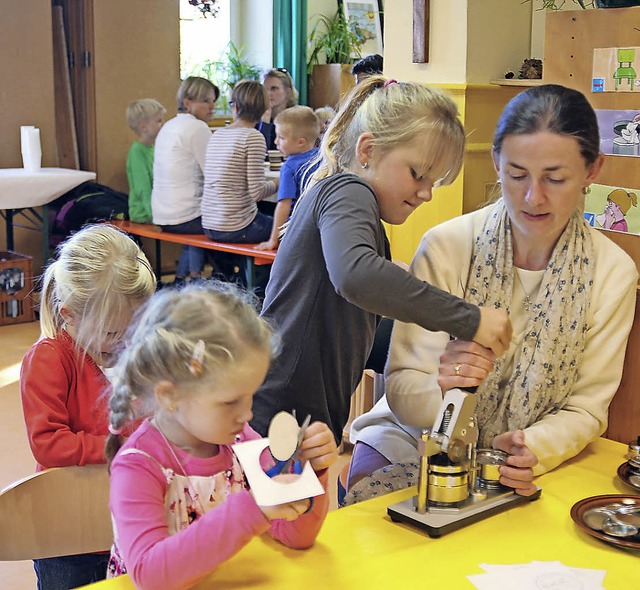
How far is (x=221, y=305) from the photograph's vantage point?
1236 mm

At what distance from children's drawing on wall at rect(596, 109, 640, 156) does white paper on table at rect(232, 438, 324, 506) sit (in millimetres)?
1578

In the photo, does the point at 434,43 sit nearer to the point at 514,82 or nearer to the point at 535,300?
the point at 514,82

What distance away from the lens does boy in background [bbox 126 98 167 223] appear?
594cm

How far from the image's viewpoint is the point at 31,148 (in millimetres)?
5875

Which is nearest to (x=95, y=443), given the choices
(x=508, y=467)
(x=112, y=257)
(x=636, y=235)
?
(x=112, y=257)

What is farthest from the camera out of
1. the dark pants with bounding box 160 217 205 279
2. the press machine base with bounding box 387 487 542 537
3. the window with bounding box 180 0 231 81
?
the window with bounding box 180 0 231 81

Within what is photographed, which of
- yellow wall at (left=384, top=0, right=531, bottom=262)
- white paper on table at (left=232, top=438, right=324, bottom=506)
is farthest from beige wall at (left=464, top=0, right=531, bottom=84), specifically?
white paper on table at (left=232, top=438, right=324, bottom=506)

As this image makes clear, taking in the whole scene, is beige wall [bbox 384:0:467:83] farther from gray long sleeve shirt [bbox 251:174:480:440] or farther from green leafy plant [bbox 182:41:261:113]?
green leafy plant [bbox 182:41:261:113]

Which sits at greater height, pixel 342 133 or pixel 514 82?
pixel 514 82

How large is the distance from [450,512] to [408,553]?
0.13 metres

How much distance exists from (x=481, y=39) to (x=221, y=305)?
3237 millimetres

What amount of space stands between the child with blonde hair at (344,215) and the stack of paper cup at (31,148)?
4.55 m

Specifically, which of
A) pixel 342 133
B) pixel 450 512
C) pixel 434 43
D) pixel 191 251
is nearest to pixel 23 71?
pixel 191 251

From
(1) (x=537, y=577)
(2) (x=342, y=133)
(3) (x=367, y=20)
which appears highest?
(3) (x=367, y=20)
